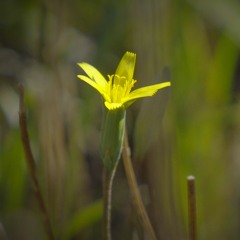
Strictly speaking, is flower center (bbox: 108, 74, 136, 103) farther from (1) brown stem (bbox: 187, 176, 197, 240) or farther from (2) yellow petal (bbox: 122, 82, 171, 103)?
(1) brown stem (bbox: 187, 176, 197, 240)

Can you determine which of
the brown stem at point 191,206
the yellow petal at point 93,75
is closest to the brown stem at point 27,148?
the yellow petal at point 93,75

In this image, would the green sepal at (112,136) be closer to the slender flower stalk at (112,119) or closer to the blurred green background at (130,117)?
the slender flower stalk at (112,119)

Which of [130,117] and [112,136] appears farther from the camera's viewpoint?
[130,117]

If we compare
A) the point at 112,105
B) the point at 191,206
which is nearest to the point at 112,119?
the point at 112,105

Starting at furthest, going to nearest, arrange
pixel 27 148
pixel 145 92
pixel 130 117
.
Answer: pixel 130 117 < pixel 27 148 < pixel 145 92

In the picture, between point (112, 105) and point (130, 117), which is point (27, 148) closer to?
point (112, 105)

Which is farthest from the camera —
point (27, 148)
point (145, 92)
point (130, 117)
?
point (130, 117)
